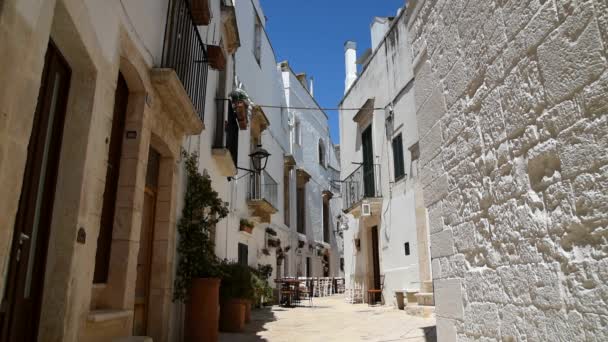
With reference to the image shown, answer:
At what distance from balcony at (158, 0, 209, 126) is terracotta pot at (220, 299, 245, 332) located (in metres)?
2.90

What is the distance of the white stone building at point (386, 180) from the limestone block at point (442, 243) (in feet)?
18.2

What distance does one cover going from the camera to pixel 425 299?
849cm

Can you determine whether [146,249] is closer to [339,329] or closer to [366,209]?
[339,329]

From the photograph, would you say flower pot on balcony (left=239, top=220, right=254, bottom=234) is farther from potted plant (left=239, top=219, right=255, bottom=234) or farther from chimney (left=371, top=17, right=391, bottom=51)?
chimney (left=371, top=17, right=391, bottom=51)

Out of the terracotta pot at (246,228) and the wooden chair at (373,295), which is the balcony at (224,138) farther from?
the wooden chair at (373,295)

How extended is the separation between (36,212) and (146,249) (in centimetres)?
250

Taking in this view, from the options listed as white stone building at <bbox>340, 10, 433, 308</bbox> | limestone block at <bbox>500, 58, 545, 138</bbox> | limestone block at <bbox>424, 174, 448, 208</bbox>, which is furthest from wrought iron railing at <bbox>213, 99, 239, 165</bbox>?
limestone block at <bbox>500, 58, 545, 138</bbox>

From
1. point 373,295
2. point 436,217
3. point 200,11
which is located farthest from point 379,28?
point 436,217

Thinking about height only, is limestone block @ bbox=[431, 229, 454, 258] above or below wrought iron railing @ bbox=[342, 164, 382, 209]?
below

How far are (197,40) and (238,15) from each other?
5732 mm

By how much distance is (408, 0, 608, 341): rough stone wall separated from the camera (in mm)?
1602

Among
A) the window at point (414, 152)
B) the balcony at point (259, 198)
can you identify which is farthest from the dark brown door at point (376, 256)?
the window at point (414, 152)

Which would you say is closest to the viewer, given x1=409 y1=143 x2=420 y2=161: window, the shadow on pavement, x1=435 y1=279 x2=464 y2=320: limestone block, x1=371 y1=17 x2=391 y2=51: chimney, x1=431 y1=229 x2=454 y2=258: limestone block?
x1=435 y1=279 x2=464 y2=320: limestone block

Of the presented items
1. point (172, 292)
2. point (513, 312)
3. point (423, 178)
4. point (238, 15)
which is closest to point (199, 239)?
point (172, 292)
